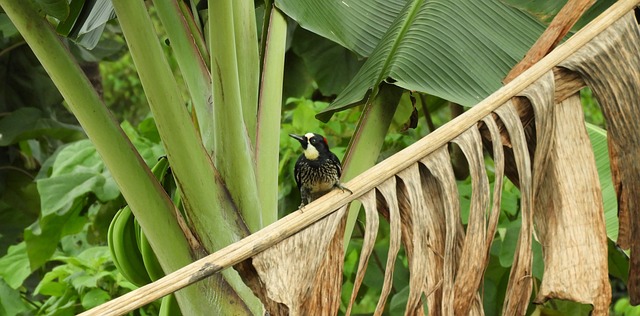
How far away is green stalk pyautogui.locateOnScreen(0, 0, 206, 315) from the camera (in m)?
2.10

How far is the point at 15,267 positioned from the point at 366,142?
1964mm

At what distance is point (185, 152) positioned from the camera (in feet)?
6.91

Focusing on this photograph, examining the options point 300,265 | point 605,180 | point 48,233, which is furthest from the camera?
point 48,233

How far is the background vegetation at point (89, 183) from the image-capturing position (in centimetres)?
316

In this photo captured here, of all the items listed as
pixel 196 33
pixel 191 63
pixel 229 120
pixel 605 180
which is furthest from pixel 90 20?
pixel 605 180

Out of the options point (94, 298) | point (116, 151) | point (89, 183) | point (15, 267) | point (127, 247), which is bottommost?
point (15, 267)

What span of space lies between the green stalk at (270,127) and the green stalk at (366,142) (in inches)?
8.0

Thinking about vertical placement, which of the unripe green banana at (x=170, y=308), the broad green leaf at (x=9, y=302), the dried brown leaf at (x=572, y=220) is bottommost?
the broad green leaf at (x=9, y=302)

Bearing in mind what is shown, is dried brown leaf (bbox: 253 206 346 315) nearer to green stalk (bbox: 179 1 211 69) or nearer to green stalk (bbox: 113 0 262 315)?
green stalk (bbox: 113 0 262 315)

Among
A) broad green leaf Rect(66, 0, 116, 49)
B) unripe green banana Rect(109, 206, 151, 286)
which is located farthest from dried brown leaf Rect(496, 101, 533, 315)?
broad green leaf Rect(66, 0, 116, 49)

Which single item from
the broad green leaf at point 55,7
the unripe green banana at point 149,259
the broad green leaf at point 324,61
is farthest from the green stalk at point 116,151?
the broad green leaf at point 324,61

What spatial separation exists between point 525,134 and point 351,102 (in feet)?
1.60

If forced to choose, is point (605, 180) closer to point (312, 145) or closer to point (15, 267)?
point (312, 145)

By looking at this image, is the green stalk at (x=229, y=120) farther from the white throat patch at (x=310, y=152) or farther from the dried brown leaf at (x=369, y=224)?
the dried brown leaf at (x=369, y=224)
